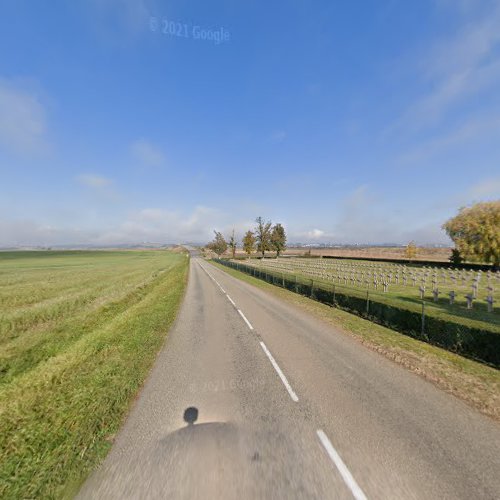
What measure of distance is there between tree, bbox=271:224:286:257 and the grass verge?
8103 centimetres

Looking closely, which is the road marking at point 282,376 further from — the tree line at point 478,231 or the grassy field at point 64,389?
the tree line at point 478,231

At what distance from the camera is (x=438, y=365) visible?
7219mm

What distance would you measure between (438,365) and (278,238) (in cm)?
8669

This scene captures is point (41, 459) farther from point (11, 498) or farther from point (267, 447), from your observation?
point (267, 447)

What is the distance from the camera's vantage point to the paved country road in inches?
133

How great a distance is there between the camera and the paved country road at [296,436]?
133 inches

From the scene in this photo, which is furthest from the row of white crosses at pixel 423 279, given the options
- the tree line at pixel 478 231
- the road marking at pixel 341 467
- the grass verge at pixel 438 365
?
the road marking at pixel 341 467

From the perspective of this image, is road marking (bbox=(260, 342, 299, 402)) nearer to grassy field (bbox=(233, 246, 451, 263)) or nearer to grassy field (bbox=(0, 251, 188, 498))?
grassy field (bbox=(0, 251, 188, 498))

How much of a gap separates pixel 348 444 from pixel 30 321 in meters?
16.8

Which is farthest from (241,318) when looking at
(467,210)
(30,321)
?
(467,210)

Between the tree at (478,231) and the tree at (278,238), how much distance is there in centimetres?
Answer: 5748

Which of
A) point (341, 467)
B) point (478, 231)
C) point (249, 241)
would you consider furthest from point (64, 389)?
point (249, 241)

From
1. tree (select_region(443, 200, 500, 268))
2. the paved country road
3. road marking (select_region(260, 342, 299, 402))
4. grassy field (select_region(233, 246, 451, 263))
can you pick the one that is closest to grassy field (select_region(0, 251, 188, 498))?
the paved country road

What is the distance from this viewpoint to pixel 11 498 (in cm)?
312
